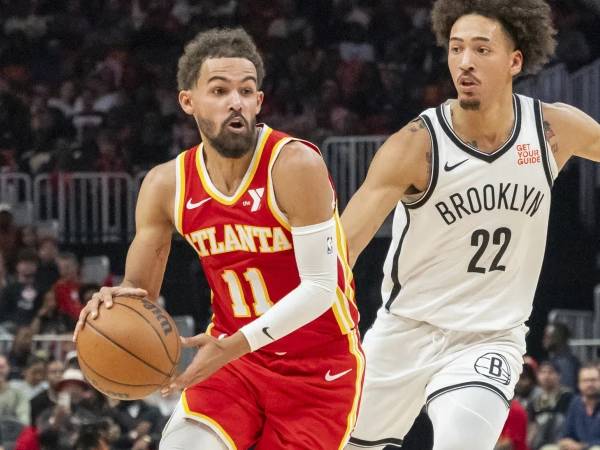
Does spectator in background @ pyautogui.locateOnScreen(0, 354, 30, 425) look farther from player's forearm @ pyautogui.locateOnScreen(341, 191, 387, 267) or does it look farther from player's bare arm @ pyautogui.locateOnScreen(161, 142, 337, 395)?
player's bare arm @ pyautogui.locateOnScreen(161, 142, 337, 395)

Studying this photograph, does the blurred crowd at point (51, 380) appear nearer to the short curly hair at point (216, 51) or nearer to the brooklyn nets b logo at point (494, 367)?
the brooklyn nets b logo at point (494, 367)

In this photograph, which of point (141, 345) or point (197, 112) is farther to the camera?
point (197, 112)

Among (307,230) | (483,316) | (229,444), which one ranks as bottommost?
(229,444)

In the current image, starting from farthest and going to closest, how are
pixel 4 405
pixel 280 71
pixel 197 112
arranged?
pixel 280 71
pixel 4 405
pixel 197 112

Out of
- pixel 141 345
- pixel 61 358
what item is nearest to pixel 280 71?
pixel 61 358

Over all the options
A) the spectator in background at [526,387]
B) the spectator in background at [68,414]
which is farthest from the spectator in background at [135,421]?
the spectator in background at [526,387]

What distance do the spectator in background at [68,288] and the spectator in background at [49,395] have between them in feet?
5.46

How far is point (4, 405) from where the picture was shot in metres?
10.2

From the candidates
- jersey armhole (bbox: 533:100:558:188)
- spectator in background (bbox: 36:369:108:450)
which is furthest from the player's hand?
spectator in background (bbox: 36:369:108:450)

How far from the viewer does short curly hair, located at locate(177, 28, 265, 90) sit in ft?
16.4

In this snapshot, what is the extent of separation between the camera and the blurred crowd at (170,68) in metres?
15.5

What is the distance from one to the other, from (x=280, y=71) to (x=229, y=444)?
1164 centimetres

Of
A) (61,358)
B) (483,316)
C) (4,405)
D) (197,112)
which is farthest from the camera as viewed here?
(61,358)

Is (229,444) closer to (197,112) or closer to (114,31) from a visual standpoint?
(197,112)
